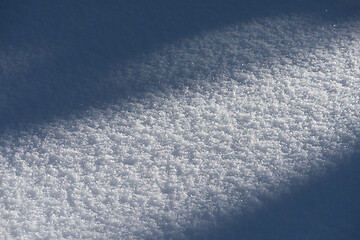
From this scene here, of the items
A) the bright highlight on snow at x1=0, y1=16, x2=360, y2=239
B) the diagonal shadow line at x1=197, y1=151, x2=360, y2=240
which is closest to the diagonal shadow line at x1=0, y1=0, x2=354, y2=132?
the bright highlight on snow at x1=0, y1=16, x2=360, y2=239

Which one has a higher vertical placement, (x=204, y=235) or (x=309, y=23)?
(x=309, y=23)

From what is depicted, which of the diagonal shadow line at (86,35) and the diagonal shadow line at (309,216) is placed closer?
the diagonal shadow line at (309,216)

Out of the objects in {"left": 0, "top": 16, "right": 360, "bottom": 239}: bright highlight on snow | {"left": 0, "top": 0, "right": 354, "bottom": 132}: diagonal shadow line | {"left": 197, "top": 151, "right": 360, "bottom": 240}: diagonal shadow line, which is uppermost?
{"left": 0, "top": 0, "right": 354, "bottom": 132}: diagonal shadow line

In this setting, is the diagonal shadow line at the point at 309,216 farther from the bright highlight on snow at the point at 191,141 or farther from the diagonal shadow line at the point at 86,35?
the diagonal shadow line at the point at 86,35

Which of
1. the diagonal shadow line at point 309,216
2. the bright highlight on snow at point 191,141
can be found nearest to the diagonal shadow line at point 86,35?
the bright highlight on snow at point 191,141

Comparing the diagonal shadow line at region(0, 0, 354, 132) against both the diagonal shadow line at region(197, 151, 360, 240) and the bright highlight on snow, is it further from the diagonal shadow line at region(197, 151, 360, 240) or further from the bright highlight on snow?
the diagonal shadow line at region(197, 151, 360, 240)

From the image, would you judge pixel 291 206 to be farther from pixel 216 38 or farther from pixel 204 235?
pixel 216 38

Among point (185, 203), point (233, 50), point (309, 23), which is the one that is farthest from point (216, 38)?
point (185, 203)
